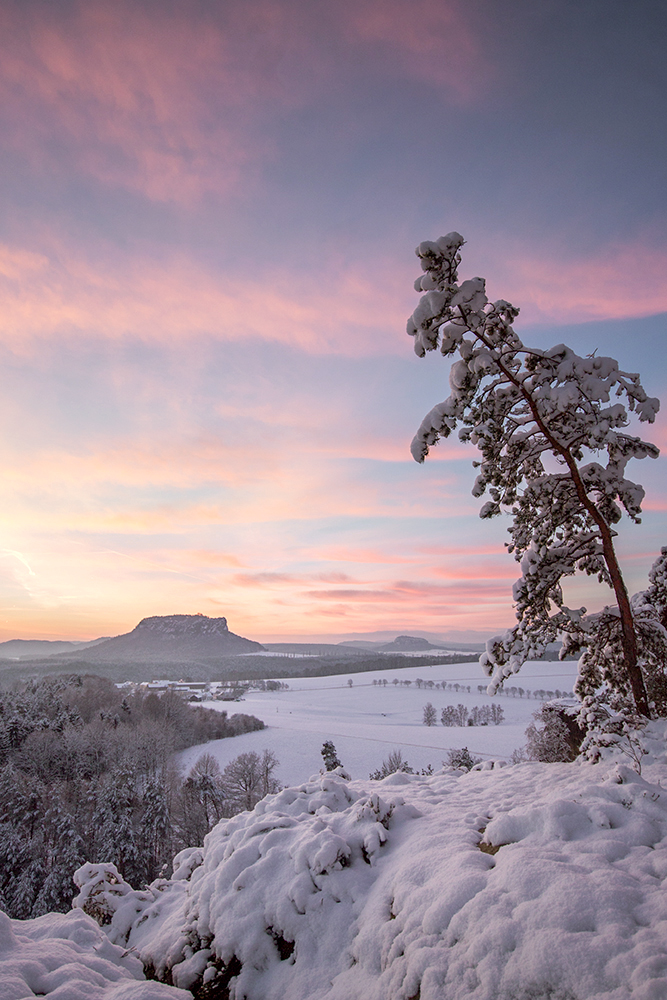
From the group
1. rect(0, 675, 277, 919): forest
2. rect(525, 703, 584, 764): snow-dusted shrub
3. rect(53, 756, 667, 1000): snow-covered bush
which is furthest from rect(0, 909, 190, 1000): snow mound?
rect(0, 675, 277, 919): forest

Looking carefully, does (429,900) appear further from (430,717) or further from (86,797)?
(430,717)

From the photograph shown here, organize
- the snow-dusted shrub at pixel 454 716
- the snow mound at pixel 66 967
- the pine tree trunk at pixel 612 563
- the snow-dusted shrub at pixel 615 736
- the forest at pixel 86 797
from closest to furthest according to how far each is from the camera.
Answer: the snow mound at pixel 66 967 → the snow-dusted shrub at pixel 615 736 → the pine tree trunk at pixel 612 563 → the forest at pixel 86 797 → the snow-dusted shrub at pixel 454 716

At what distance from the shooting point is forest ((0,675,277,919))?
32188 millimetres

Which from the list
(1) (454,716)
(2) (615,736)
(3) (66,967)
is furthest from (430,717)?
(3) (66,967)

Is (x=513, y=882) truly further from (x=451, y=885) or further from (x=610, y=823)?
(x=610, y=823)

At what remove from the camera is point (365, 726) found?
319 ft

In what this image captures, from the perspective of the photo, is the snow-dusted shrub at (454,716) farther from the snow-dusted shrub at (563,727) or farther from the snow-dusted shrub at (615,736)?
the snow-dusted shrub at (615,736)

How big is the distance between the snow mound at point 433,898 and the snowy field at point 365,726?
2184 inches

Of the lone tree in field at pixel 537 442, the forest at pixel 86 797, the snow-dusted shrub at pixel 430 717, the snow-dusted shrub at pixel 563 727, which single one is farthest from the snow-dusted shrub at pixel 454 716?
the lone tree in field at pixel 537 442

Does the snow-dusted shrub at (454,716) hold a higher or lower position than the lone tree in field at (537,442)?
lower

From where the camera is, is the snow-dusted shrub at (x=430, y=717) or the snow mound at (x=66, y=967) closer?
the snow mound at (x=66, y=967)

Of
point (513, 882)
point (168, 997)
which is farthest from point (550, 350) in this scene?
point (168, 997)

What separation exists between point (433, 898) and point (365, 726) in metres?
103

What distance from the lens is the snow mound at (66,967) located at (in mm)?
4568
